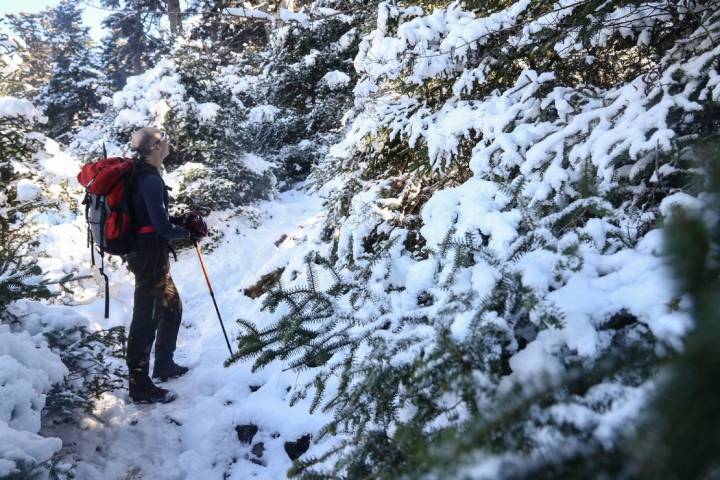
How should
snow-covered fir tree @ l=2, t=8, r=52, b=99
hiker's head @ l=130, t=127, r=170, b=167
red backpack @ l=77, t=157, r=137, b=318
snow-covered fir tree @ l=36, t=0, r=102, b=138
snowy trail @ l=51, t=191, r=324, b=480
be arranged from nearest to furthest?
snowy trail @ l=51, t=191, r=324, b=480 → red backpack @ l=77, t=157, r=137, b=318 → hiker's head @ l=130, t=127, r=170, b=167 → snow-covered fir tree @ l=36, t=0, r=102, b=138 → snow-covered fir tree @ l=2, t=8, r=52, b=99

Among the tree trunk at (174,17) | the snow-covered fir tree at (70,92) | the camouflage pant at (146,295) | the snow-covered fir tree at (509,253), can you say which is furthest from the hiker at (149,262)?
the snow-covered fir tree at (70,92)

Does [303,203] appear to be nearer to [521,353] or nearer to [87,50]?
[521,353]

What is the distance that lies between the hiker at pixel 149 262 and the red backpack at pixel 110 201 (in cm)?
9

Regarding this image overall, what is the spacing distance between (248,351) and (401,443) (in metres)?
1.03

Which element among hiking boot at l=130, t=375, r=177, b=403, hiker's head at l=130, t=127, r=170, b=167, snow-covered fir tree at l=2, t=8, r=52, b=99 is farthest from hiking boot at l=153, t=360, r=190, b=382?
snow-covered fir tree at l=2, t=8, r=52, b=99

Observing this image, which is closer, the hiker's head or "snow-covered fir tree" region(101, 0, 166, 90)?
the hiker's head

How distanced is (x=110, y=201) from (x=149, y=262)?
2.00 ft

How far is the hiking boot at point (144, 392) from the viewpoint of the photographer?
3893 mm

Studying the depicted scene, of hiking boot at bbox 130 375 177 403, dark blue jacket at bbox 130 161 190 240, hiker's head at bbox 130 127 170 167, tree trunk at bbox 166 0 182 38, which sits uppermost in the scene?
tree trunk at bbox 166 0 182 38

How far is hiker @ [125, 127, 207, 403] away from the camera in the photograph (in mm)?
3898

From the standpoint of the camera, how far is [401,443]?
1.33m

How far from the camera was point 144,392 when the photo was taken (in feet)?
12.8

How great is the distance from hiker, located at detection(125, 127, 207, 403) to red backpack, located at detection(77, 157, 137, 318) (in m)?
0.09

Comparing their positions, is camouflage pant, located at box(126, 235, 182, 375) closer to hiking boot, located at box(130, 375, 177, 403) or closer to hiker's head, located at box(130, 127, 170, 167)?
hiking boot, located at box(130, 375, 177, 403)
